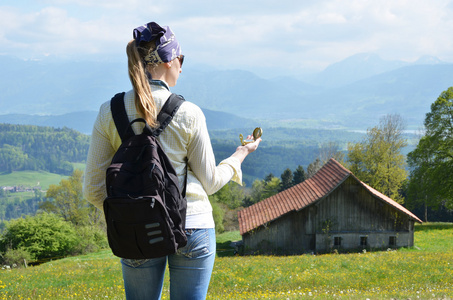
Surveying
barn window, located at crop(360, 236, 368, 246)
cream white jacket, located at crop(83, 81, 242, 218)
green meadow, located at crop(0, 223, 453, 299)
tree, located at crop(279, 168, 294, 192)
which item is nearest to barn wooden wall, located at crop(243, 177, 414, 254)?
barn window, located at crop(360, 236, 368, 246)

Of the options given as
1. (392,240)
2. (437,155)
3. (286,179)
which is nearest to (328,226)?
(392,240)

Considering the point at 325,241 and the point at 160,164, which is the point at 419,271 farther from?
the point at 325,241

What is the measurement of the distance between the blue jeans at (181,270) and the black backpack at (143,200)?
13 centimetres

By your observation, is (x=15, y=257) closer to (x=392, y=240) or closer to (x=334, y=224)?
(x=334, y=224)

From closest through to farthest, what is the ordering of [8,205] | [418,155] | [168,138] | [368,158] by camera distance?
1. [168,138]
2. [418,155]
3. [368,158]
4. [8,205]

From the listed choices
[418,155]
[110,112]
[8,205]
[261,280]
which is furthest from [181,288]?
[8,205]

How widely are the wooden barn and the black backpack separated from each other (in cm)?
2651

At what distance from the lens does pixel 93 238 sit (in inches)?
1714

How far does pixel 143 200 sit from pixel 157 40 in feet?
3.44

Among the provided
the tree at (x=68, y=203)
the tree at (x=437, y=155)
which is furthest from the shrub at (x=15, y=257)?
the tree at (x=437, y=155)

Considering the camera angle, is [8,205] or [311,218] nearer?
[311,218]

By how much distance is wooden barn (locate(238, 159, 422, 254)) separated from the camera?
28.8 m

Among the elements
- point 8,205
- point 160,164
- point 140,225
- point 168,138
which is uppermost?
point 168,138

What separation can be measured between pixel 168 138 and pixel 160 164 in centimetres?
22
